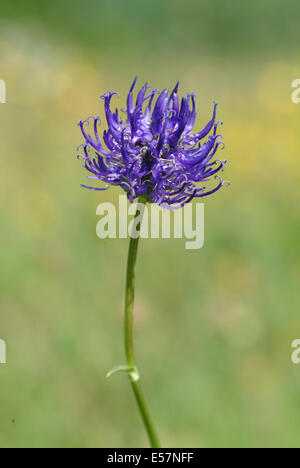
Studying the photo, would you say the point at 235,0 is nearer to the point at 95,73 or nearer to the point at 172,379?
the point at 95,73

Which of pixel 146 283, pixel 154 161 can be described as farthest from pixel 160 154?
pixel 146 283

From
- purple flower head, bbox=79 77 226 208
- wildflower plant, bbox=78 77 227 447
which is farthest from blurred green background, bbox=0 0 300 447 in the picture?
purple flower head, bbox=79 77 226 208

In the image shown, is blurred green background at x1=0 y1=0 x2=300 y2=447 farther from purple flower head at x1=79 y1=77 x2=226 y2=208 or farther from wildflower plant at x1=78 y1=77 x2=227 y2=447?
purple flower head at x1=79 y1=77 x2=226 y2=208

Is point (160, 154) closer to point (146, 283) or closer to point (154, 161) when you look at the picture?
point (154, 161)

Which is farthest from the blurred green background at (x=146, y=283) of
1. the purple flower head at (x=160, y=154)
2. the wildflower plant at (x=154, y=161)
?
the purple flower head at (x=160, y=154)

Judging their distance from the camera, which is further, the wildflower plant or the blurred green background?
the blurred green background

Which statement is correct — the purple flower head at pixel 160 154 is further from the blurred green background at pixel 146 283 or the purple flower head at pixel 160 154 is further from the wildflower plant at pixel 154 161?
the blurred green background at pixel 146 283

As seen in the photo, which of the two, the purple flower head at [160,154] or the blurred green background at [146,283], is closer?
the purple flower head at [160,154]

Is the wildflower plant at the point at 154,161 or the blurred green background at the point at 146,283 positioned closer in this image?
the wildflower plant at the point at 154,161
